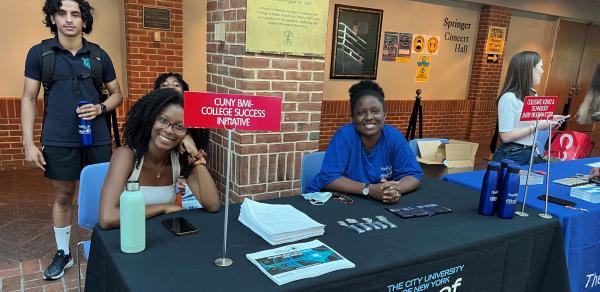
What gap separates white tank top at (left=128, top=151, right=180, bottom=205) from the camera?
5.82ft

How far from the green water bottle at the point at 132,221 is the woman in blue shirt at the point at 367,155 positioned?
3.57 feet

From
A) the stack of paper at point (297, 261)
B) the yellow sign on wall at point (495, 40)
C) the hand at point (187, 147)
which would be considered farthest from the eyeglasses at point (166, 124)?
the yellow sign on wall at point (495, 40)

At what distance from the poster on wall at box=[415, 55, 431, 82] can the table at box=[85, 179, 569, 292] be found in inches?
206

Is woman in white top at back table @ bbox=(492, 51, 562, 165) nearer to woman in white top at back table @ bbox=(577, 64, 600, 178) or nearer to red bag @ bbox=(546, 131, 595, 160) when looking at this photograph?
woman in white top at back table @ bbox=(577, 64, 600, 178)

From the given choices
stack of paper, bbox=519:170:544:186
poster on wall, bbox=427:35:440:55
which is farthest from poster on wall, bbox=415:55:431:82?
stack of paper, bbox=519:170:544:186

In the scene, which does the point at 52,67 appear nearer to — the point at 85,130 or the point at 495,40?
the point at 85,130

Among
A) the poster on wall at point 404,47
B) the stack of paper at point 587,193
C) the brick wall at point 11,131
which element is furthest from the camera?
the poster on wall at point 404,47

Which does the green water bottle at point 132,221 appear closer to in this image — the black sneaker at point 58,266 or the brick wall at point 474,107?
the black sneaker at point 58,266

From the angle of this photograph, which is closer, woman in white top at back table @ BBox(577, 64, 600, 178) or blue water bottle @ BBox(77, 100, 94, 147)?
blue water bottle @ BBox(77, 100, 94, 147)

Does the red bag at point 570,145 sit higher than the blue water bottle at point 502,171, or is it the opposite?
the blue water bottle at point 502,171

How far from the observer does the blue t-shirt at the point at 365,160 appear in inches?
89.6

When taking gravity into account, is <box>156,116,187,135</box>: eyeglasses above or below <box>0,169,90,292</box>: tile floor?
above

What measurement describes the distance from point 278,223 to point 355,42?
507 cm

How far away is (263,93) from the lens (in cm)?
265
